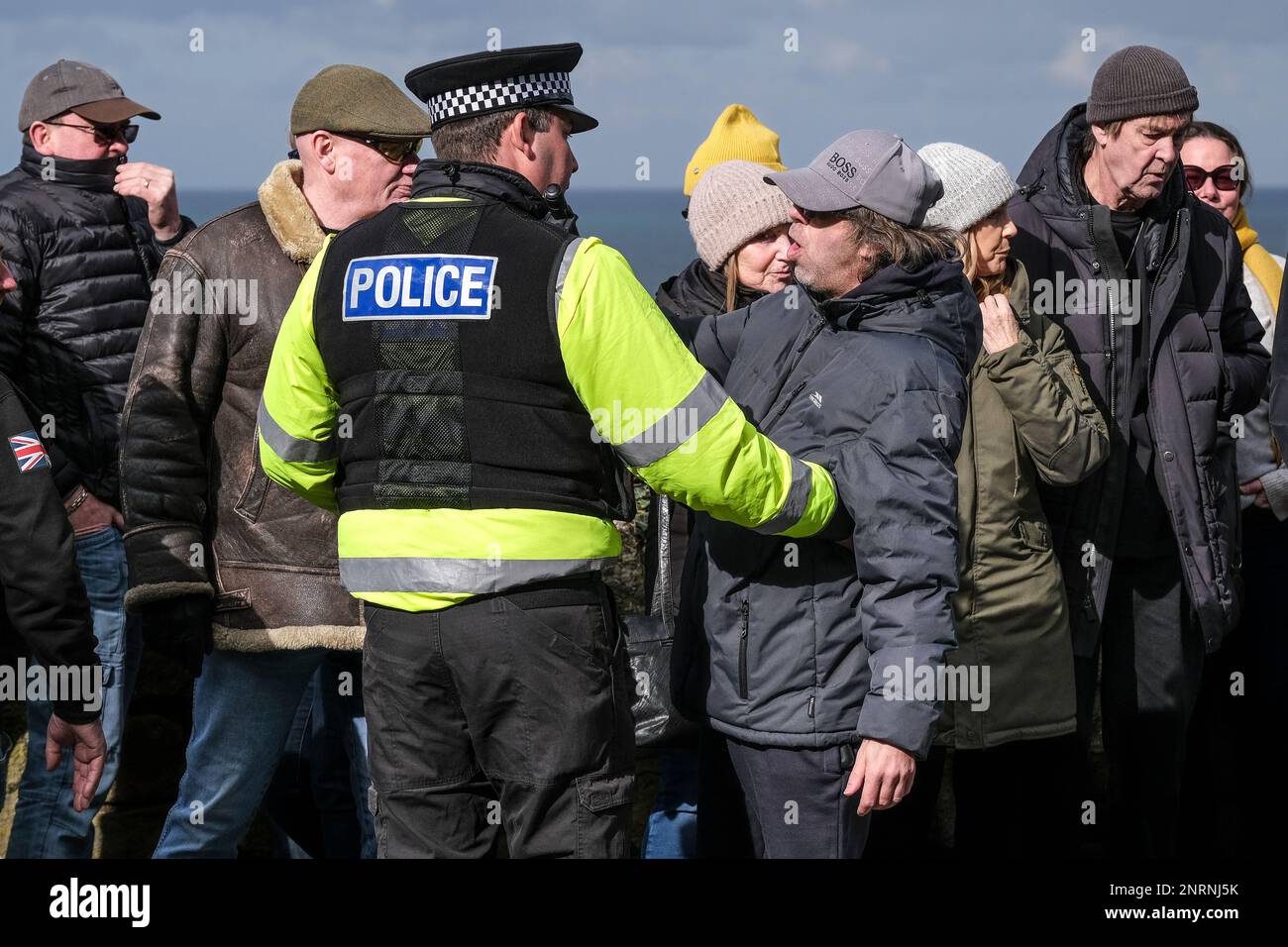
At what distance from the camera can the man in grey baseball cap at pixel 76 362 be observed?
14.2ft

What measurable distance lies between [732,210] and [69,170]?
79.5 inches

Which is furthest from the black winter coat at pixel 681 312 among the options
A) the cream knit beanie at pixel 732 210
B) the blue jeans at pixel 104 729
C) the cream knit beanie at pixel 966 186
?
the blue jeans at pixel 104 729

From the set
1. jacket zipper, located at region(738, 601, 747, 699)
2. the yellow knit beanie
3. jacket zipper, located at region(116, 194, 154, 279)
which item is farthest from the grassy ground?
jacket zipper, located at region(738, 601, 747, 699)

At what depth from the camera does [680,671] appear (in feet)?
11.6

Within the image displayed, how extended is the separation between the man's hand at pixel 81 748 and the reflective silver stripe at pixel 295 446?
1143mm

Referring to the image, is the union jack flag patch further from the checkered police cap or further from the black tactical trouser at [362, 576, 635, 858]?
the checkered police cap

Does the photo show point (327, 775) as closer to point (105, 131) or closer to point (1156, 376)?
point (105, 131)

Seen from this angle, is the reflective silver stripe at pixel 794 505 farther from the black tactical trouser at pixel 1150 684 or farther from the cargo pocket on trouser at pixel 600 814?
the black tactical trouser at pixel 1150 684

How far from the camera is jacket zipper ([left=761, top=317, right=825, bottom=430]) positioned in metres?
3.38

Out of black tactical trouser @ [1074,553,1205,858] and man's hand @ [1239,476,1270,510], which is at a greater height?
man's hand @ [1239,476,1270,510]

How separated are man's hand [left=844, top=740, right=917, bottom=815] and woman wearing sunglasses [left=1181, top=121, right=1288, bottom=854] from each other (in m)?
2.31
